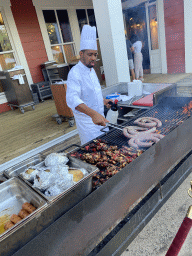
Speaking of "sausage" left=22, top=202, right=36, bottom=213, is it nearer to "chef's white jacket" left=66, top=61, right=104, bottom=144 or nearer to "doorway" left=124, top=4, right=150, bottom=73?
"chef's white jacket" left=66, top=61, right=104, bottom=144

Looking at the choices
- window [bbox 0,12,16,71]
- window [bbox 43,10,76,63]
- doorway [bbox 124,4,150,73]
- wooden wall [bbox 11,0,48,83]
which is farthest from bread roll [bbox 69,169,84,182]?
doorway [bbox 124,4,150,73]

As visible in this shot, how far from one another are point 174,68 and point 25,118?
729 cm

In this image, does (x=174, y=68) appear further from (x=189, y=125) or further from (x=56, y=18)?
(x=189, y=125)

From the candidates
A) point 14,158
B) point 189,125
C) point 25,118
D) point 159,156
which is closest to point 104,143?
point 159,156

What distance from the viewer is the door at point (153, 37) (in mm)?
9031

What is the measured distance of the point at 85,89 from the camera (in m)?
2.51

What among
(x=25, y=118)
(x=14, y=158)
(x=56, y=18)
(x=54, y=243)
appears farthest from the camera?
(x=56, y=18)

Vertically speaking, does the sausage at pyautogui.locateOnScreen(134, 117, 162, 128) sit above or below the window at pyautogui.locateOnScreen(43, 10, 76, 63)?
below

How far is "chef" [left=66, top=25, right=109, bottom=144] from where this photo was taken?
228 centimetres

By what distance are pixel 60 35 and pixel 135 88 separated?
672cm

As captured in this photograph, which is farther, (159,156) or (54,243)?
(159,156)

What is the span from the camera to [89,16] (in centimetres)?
945

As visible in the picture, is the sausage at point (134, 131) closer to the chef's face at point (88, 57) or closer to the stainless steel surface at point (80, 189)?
the stainless steel surface at point (80, 189)

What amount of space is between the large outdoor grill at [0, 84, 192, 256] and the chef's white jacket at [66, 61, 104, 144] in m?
0.56
